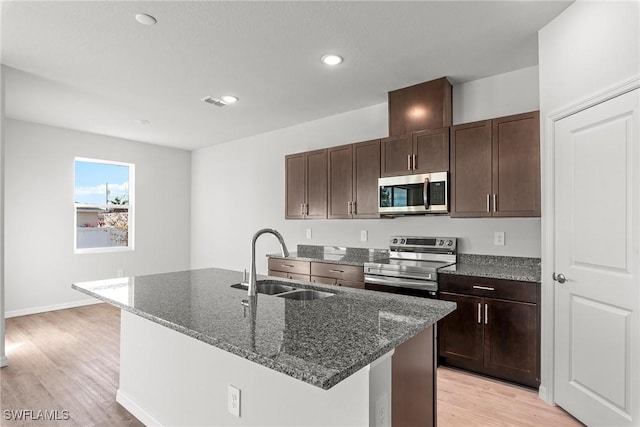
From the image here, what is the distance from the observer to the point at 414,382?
1.53 m

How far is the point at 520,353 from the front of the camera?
2.63 m

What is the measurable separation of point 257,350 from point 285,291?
117 centimetres

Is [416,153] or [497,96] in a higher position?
[497,96]

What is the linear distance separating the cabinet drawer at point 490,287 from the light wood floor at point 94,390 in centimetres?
67

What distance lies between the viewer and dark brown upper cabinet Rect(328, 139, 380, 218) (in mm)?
3735

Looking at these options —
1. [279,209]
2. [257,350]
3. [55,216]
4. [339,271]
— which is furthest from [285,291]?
[55,216]

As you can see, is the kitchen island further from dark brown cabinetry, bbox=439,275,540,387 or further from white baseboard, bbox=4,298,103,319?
white baseboard, bbox=4,298,103,319

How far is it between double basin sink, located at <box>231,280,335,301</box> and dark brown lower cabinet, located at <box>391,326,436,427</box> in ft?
1.99

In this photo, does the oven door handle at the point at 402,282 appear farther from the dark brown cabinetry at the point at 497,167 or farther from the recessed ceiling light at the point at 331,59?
the recessed ceiling light at the point at 331,59

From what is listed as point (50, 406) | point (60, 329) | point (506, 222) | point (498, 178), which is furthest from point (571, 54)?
point (60, 329)

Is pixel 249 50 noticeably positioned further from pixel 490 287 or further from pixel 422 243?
pixel 490 287

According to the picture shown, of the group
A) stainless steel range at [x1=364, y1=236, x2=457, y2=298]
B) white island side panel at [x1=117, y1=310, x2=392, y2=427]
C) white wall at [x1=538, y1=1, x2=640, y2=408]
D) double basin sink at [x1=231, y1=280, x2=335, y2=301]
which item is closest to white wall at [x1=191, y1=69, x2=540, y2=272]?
stainless steel range at [x1=364, y1=236, x2=457, y2=298]

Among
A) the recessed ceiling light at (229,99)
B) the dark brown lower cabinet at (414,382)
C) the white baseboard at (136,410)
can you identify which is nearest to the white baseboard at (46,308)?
the white baseboard at (136,410)

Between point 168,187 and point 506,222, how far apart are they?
549cm
